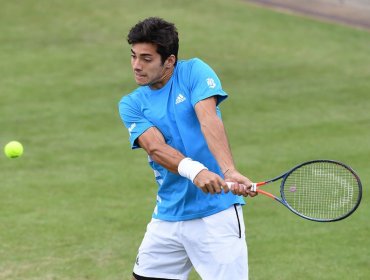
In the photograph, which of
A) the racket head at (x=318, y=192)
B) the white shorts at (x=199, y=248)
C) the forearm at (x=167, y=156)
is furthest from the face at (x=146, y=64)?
the racket head at (x=318, y=192)

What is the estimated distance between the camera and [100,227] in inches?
493

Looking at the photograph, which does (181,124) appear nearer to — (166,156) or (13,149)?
(166,156)

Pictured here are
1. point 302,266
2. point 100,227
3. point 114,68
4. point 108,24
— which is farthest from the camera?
point 108,24

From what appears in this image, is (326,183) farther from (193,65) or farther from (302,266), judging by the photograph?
(302,266)

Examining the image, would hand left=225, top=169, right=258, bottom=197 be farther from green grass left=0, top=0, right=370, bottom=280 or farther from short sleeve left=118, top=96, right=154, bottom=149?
green grass left=0, top=0, right=370, bottom=280

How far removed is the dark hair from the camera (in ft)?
25.1

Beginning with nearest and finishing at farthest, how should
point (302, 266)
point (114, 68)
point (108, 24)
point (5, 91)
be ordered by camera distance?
point (302, 266), point (5, 91), point (114, 68), point (108, 24)

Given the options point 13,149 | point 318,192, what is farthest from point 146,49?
point 13,149

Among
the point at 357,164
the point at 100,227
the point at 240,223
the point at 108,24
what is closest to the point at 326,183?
the point at 240,223

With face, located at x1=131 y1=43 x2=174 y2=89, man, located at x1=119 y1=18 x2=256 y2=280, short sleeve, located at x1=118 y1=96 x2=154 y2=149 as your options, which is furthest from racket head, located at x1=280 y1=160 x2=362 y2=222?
face, located at x1=131 y1=43 x2=174 y2=89

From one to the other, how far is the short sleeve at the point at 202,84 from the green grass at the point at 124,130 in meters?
3.72

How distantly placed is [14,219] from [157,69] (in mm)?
5664

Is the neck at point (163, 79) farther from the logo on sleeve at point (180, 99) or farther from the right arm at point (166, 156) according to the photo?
the right arm at point (166, 156)

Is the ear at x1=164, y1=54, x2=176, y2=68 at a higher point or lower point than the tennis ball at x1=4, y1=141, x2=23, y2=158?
higher
